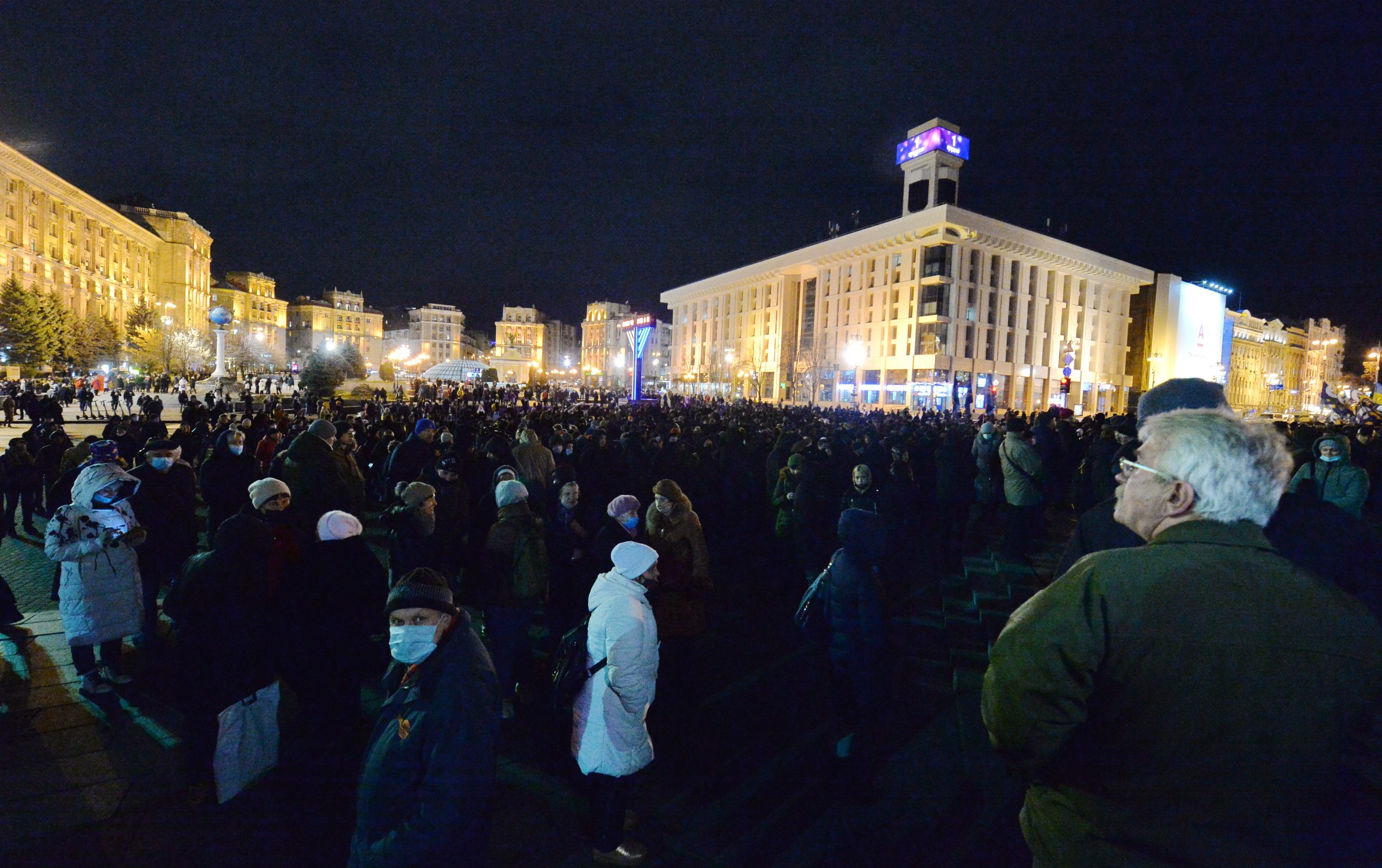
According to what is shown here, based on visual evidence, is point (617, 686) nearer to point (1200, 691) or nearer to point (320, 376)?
point (1200, 691)

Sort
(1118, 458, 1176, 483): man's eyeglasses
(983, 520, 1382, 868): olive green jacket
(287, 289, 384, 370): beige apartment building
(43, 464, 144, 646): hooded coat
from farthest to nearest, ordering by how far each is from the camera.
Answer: (287, 289, 384, 370): beige apartment building, (43, 464, 144, 646): hooded coat, (1118, 458, 1176, 483): man's eyeglasses, (983, 520, 1382, 868): olive green jacket

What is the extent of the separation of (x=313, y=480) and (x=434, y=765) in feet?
16.2

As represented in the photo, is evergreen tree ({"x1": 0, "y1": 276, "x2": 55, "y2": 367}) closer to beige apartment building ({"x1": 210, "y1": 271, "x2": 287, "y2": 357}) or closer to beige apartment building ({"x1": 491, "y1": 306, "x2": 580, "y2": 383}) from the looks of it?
beige apartment building ({"x1": 210, "y1": 271, "x2": 287, "y2": 357})

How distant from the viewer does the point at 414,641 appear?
2338mm

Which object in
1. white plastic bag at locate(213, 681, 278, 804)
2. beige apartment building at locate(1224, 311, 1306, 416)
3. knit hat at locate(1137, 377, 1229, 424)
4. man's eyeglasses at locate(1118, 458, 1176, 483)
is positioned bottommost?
white plastic bag at locate(213, 681, 278, 804)

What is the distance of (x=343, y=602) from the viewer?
11.6ft

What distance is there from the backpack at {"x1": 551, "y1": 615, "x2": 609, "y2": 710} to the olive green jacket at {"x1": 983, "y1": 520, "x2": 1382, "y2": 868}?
204cm

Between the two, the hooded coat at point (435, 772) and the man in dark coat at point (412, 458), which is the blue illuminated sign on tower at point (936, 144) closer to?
the man in dark coat at point (412, 458)

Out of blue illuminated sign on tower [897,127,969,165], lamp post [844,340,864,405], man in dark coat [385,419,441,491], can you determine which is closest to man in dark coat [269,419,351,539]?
man in dark coat [385,419,441,491]

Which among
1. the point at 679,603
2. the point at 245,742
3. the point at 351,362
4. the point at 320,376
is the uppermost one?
the point at 351,362

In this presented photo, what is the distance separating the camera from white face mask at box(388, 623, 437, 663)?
2324 mm

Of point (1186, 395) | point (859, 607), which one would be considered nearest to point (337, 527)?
point (859, 607)

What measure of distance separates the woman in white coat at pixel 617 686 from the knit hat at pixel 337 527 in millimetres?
1478

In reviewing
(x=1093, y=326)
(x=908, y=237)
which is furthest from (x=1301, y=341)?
(x=908, y=237)
